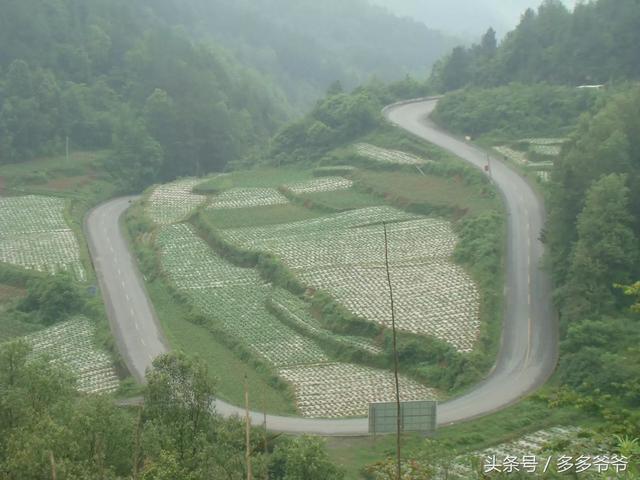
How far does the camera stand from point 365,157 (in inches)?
2203

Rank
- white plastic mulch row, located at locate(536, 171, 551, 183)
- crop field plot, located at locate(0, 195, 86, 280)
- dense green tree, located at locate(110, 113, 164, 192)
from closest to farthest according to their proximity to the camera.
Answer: crop field plot, located at locate(0, 195, 86, 280)
white plastic mulch row, located at locate(536, 171, 551, 183)
dense green tree, located at locate(110, 113, 164, 192)

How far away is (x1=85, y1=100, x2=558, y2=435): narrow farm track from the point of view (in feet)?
87.2

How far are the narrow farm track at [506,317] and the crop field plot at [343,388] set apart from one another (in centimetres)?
100

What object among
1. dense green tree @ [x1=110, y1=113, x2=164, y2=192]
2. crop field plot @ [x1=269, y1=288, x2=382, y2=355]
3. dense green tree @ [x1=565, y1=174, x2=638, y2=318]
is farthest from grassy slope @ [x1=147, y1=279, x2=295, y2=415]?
dense green tree @ [x1=110, y1=113, x2=164, y2=192]

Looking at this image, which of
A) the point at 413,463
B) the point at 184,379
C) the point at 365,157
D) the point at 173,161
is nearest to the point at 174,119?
the point at 173,161

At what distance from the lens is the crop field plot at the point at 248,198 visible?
5001 centimetres

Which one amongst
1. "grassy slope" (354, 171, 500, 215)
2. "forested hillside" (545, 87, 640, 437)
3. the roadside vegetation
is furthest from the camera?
"grassy slope" (354, 171, 500, 215)

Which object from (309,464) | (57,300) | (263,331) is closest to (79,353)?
(57,300)

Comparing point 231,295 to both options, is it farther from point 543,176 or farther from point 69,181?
point 69,181

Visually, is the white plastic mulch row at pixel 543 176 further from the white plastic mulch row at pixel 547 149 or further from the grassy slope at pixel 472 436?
the grassy slope at pixel 472 436

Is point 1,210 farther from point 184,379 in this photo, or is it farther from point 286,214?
point 184,379

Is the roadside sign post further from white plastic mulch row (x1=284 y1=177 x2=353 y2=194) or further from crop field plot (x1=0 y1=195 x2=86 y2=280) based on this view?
white plastic mulch row (x1=284 y1=177 x2=353 y2=194)

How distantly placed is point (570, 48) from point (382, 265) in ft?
102

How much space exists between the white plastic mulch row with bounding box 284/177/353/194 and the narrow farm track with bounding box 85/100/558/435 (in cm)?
736
